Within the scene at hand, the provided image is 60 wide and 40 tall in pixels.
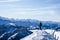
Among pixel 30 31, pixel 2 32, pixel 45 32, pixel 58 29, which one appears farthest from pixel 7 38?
pixel 58 29

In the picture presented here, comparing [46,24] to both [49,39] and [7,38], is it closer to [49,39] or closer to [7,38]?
[49,39]

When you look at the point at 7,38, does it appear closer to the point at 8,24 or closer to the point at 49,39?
the point at 8,24

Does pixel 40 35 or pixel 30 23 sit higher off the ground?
pixel 30 23

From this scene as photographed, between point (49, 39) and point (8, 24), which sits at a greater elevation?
point (8, 24)

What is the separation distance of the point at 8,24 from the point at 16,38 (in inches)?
17.2

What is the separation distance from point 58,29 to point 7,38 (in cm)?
145

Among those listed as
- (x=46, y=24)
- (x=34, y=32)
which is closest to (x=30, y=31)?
(x=34, y=32)

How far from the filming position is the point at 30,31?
19.8 feet

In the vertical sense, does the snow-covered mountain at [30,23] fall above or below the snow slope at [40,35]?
above

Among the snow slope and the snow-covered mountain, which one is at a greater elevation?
the snow-covered mountain

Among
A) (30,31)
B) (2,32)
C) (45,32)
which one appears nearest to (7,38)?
(2,32)

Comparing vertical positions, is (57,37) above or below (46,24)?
below

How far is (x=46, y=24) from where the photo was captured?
603 centimetres

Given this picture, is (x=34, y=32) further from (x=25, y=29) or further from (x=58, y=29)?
(x=58, y=29)
